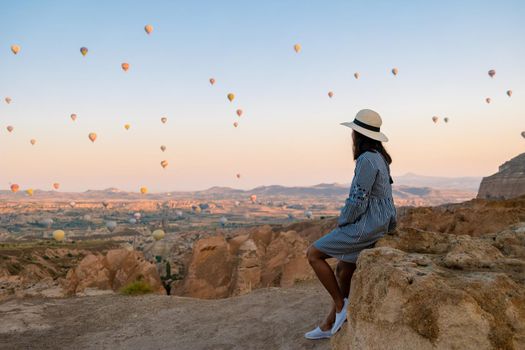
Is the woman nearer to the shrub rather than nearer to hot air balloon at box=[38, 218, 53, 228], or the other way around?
the shrub

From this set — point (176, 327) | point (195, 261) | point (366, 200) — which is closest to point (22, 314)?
point (176, 327)

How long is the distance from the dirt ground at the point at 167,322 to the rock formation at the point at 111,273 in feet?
19.5

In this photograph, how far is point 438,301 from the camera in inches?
162

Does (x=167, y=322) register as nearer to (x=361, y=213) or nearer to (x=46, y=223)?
(x=361, y=213)

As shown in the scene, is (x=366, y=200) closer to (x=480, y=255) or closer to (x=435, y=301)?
(x=480, y=255)

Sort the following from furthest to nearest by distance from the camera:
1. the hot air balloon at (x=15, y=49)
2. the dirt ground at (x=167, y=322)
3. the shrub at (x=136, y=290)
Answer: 1. the hot air balloon at (x=15, y=49)
2. the shrub at (x=136, y=290)
3. the dirt ground at (x=167, y=322)

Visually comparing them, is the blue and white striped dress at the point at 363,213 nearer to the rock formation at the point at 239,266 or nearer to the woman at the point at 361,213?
the woman at the point at 361,213

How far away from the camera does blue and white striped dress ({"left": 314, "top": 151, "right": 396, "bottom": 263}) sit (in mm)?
5527

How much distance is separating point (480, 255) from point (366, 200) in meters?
1.29

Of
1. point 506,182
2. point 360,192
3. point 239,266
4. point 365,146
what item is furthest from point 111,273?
point 506,182

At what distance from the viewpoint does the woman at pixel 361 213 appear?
5.55 m

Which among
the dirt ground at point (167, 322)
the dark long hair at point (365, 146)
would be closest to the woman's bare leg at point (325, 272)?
A: the dirt ground at point (167, 322)

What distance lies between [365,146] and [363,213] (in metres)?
0.84

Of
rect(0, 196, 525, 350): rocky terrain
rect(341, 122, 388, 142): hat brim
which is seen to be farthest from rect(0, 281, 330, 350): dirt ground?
rect(341, 122, 388, 142): hat brim
